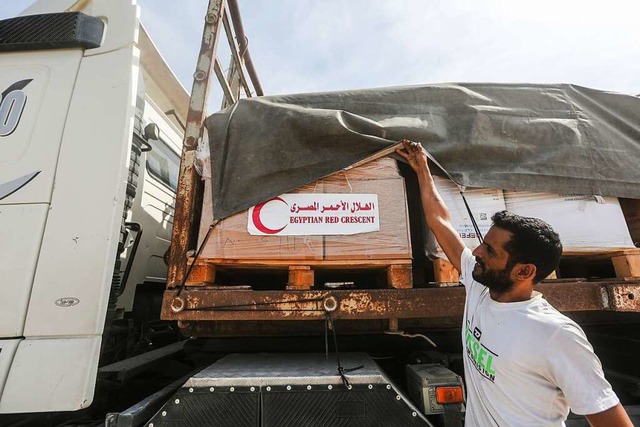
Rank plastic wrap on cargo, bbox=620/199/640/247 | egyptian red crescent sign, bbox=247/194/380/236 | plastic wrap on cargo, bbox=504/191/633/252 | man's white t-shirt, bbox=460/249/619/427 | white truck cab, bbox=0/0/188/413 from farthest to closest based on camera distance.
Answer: plastic wrap on cargo, bbox=620/199/640/247
plastic wrap on cargo, bbox=504/191/633/252
egyptian red crescent sign, bbox=247/194/380/236
white truck cab, bbox=0/0/188/413
man's white t-shirt, bbox=460/249/619/427

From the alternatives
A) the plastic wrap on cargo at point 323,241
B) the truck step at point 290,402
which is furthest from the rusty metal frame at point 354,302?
the truck step at point 290,402

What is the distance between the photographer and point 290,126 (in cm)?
209

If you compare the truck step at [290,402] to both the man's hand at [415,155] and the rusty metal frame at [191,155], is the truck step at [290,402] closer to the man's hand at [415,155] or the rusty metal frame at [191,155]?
the rusty metal frame at [191,155]

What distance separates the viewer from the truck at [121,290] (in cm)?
175

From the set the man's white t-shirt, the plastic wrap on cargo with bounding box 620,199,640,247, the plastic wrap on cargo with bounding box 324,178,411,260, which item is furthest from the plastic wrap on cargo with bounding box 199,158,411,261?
the plastic wrap on cargo with bounding box 620,199,640,247

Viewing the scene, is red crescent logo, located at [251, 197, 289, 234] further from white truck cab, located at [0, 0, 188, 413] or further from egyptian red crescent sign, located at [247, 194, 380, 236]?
white truck cab, located at [0, 0, 188, 413]

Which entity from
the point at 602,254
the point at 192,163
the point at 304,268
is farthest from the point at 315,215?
the point at 602,254

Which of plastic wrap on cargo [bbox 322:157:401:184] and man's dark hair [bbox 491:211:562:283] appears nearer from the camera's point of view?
man's dark hair [bbox 491:211:562:283]

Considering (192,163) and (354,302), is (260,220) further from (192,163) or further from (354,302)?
(354,302)

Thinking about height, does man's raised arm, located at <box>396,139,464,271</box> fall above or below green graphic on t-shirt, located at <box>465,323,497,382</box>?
above

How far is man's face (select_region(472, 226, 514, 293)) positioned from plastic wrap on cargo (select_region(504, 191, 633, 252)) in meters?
0.70

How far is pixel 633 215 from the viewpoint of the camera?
233cm

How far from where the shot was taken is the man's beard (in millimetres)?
1508

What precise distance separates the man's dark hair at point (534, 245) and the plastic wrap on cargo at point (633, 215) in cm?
135
